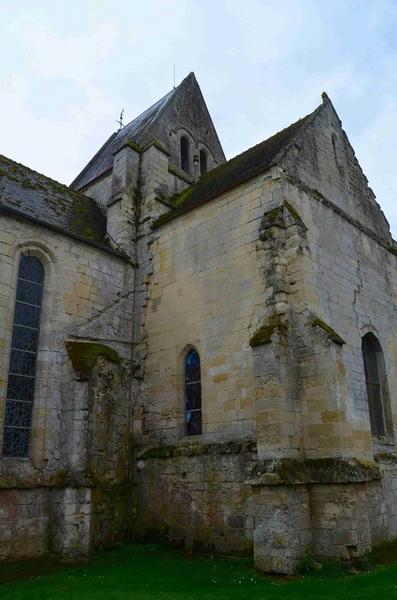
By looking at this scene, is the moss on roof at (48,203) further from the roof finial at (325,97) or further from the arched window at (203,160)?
the roof finial at (325,97)

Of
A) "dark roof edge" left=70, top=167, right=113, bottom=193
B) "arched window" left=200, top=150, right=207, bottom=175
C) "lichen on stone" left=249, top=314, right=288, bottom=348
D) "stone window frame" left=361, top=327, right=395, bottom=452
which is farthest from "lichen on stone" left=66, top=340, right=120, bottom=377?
"arched window" left=200, top=150, right=207, bottom=175

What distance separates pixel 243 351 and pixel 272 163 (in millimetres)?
4233

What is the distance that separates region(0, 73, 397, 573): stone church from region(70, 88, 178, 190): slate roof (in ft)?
11.8

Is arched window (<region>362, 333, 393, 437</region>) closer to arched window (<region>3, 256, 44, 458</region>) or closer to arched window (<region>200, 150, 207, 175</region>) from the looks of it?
arched window (<region>3, 256, 44, 458</region>)

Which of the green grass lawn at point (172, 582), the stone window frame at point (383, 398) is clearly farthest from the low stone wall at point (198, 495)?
the stone window frame at point (383, 398)

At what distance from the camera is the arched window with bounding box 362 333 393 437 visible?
11.9 meters

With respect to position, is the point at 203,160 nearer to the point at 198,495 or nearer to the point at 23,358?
the point at 23,358

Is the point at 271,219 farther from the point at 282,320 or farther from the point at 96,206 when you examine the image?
the point at 96,206

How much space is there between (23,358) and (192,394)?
154 inches

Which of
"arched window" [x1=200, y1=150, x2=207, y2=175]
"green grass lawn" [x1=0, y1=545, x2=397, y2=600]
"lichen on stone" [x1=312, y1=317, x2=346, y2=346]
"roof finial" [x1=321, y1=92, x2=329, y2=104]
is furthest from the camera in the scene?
"arched window" [x1=200, y1=150, x2=207, y2=175]

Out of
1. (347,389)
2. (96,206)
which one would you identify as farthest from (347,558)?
(96,206)

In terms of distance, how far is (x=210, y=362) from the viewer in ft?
36.5

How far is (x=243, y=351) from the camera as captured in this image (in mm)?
10492

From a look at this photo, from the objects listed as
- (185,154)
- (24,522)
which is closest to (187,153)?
(185,154)
